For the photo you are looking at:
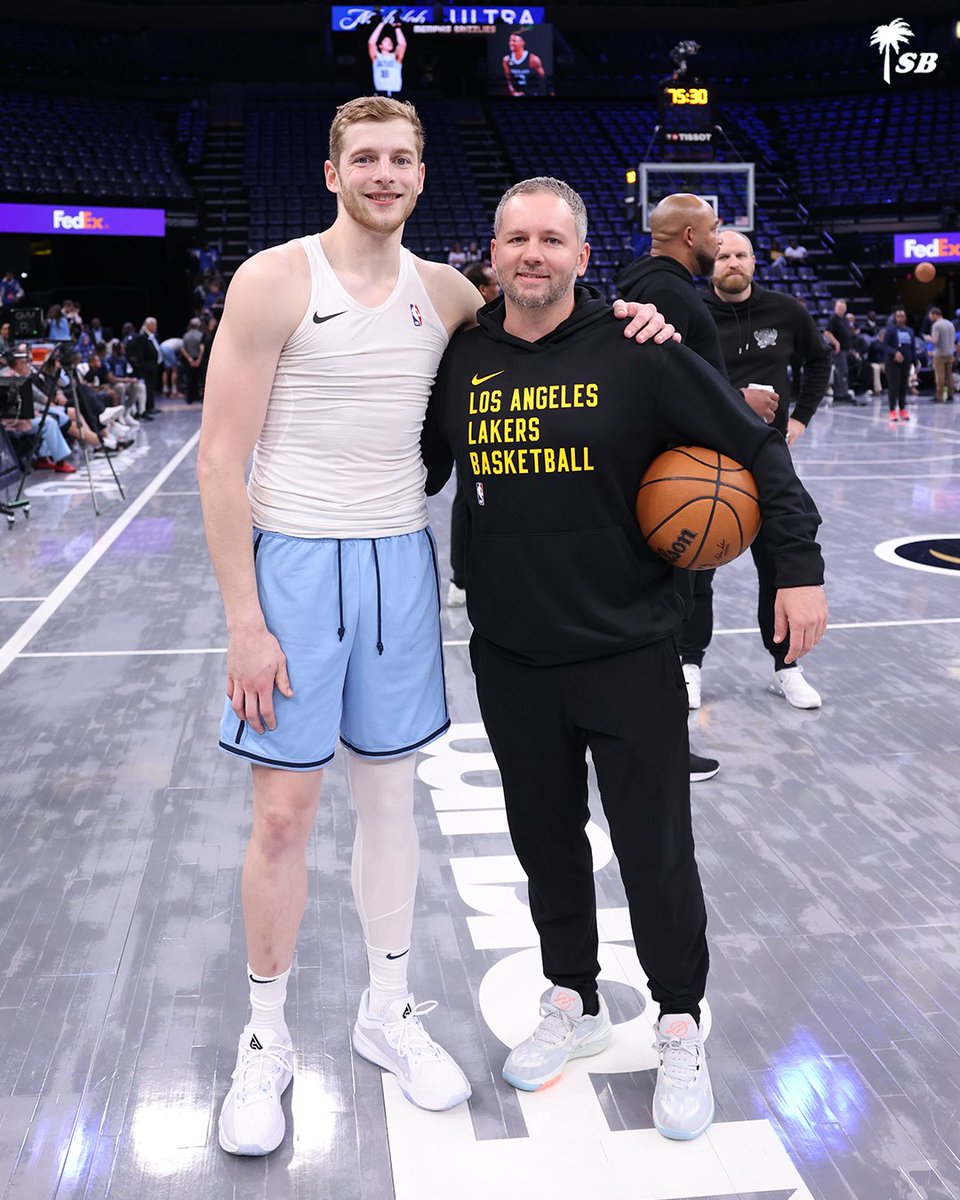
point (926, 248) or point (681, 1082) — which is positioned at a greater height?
point (926, 248)

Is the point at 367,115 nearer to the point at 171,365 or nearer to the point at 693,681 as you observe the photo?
the point at 693,681

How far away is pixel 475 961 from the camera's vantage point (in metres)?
2.68

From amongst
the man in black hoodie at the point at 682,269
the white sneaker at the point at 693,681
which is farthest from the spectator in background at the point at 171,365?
the man in black hoodie at the point at 682,269

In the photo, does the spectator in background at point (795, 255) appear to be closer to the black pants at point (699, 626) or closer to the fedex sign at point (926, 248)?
the fedex sign at point (926, 248)

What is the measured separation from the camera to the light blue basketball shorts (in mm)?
2094

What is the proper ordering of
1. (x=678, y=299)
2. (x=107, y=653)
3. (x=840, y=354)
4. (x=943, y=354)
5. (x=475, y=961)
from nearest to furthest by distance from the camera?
(x=475, y=961), (x=678, y=299), (x=107, y=653), (x=840, y=354), (x=943, y=354)

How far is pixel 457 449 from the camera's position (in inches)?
84.0

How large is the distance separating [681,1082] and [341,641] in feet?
3.15

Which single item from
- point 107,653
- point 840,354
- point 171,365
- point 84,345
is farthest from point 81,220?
point 107,653

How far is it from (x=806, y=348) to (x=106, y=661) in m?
3.03

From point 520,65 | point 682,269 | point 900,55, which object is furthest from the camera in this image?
point 900,55

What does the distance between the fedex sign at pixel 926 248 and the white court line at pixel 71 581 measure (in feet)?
62.1

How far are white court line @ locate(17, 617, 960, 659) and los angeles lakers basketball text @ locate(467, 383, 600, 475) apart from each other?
123 inches

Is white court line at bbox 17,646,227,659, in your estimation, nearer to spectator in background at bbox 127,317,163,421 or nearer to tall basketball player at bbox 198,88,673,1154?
tall basketball player at bbox 198,88,673,1154
